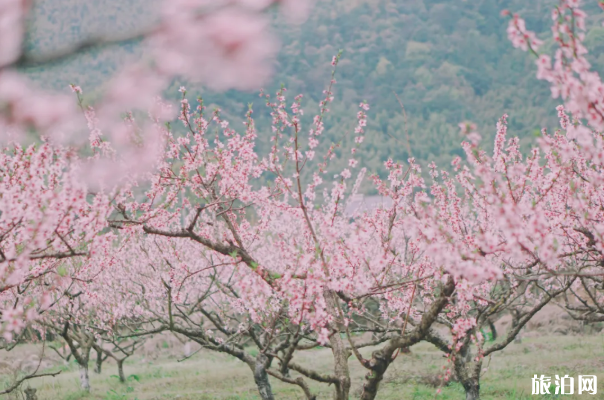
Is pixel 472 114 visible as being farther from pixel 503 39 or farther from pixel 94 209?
pixel 94 209

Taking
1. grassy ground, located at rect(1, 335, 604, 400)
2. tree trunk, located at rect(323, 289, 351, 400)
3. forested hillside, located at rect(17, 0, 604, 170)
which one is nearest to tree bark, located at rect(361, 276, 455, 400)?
tree trunk, located at rect(323, 289, 351, 400)

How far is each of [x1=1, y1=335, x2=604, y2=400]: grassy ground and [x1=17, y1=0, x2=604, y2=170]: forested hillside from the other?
154 ft

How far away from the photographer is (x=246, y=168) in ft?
22.3

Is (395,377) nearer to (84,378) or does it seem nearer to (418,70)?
(84,378)

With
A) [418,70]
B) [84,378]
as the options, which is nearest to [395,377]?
[84,378]

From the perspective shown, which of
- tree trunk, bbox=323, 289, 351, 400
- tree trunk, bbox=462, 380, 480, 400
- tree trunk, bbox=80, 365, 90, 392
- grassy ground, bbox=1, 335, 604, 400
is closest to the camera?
tree trunk, bbox=323, 289, 351, 400

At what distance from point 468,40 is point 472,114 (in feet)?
78.6

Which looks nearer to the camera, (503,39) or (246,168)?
(246,168)

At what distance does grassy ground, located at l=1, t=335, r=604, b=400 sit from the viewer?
37.1 ft

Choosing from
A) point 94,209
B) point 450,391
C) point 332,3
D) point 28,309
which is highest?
point 332,3

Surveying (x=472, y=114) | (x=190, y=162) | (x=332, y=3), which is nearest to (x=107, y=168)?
(x=190, y=162)

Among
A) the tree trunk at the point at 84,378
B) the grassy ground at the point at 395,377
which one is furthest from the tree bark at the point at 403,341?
the tree trunk at the point at 84,378

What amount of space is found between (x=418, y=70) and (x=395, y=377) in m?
85.8

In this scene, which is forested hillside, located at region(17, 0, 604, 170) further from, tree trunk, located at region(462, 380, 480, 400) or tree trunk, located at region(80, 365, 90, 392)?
tree trunk, located at region(462, 380, 480, 400)
